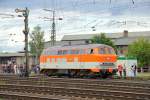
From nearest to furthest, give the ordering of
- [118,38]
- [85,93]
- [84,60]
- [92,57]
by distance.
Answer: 1. [85,93]
2. [92,57]
3. [84,60]
4. [118,38]

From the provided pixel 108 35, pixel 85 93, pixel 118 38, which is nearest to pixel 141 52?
pixel 118 38

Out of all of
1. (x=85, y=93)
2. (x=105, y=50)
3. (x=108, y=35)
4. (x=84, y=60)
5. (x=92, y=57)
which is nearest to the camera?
(x=85, y=93)

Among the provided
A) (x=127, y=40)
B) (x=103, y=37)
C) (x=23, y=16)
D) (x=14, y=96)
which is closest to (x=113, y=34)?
(x=127, y=40)

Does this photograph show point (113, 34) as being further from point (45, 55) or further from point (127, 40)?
point (45, 55)

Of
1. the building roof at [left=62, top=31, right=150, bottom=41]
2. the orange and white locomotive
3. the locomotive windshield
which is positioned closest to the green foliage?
the orange and white locomotive

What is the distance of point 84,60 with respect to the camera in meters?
41.7

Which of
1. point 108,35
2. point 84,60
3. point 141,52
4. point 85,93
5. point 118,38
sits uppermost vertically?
point 108,35

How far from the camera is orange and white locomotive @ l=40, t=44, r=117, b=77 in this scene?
135 feet

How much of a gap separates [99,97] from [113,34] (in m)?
109

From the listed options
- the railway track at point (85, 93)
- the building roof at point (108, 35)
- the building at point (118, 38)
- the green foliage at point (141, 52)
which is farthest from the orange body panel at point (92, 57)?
the building roof at point (108, 35)

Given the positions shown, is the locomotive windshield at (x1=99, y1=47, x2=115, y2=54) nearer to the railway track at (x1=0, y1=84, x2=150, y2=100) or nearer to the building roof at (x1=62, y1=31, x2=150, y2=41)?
the railway track at (x1=0, y1=84, x2=150, y2=100)

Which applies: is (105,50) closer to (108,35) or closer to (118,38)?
(118,38)

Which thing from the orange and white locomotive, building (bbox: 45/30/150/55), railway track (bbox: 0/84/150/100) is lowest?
railway track (bbox: 0/84/150/100)

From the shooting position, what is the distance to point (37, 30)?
117562 mm
